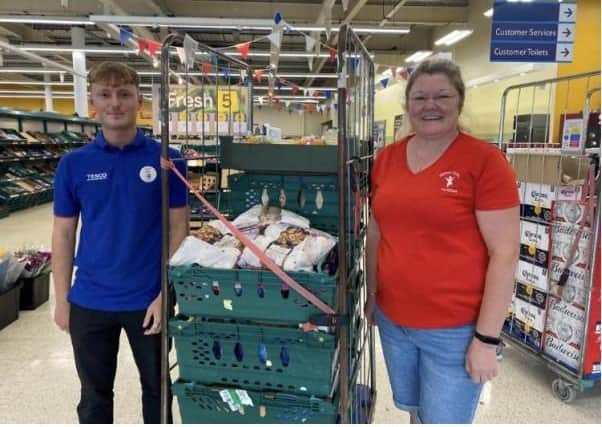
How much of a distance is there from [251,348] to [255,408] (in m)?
0.23

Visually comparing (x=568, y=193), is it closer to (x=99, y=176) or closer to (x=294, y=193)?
(x=294, y=193)

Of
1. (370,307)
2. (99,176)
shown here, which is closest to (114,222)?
(99,176)

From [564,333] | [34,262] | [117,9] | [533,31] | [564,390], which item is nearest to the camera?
[564,390]

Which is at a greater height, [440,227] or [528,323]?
[440,227]

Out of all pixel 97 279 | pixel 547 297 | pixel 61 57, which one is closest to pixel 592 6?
pixel 547 297

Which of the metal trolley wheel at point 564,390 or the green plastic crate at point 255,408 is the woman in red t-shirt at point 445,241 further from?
the metal trolley wheel at point 564,390

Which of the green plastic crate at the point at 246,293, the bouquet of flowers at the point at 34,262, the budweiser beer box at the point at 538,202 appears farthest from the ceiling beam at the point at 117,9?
the green plastic crate at the point at 246,293

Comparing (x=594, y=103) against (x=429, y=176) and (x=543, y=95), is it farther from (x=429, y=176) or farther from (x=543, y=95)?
(x=429, y=176)

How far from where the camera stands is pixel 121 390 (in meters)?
2.90

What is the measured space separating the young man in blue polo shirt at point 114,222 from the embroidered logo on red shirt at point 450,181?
2.97 feet

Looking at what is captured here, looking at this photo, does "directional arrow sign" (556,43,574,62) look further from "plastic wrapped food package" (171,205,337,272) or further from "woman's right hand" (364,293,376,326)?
"plastic wrapped food package" (171,205,337,272)

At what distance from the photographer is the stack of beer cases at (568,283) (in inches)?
110

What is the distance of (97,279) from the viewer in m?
1.73

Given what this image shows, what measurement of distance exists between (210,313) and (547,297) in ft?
8.04
